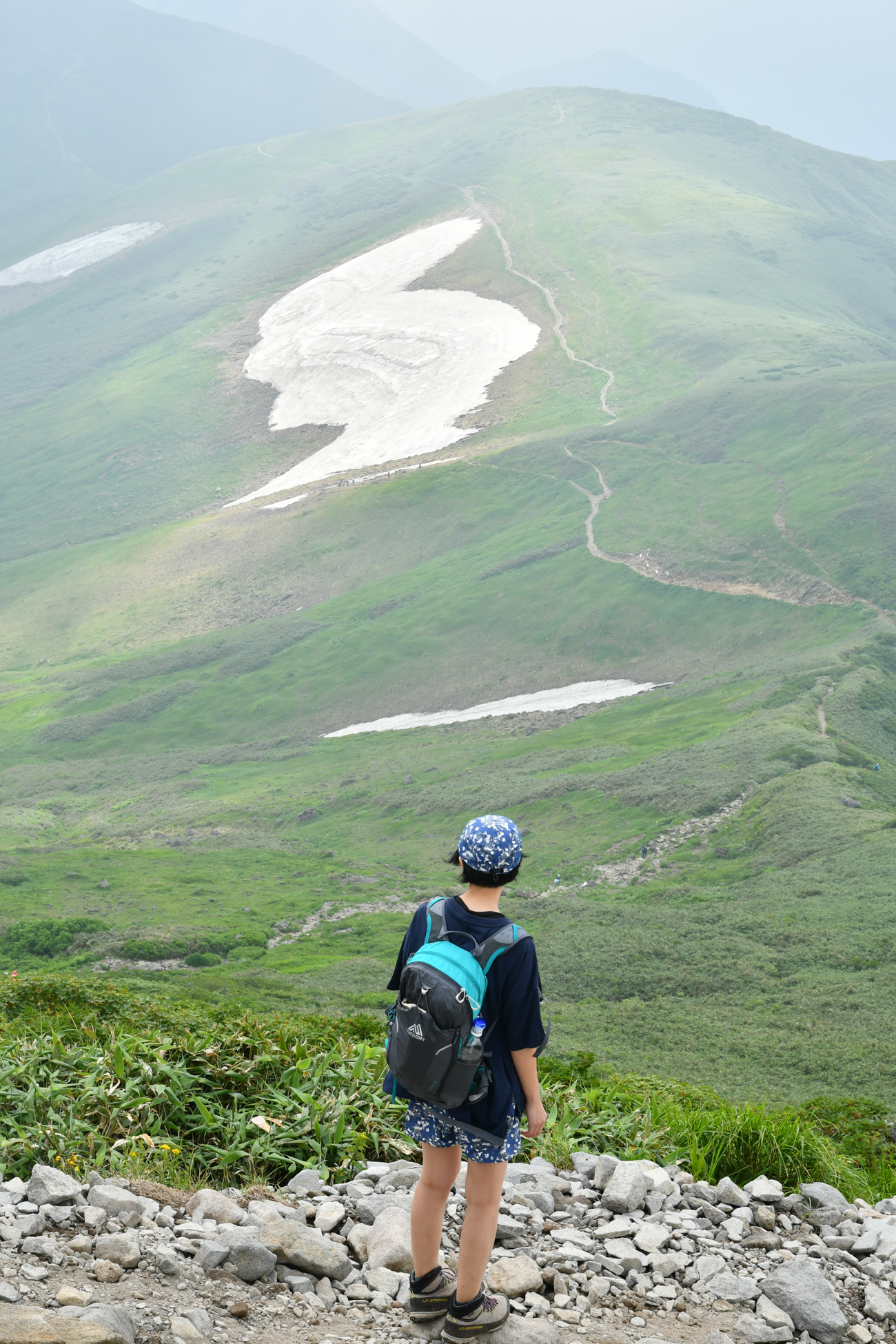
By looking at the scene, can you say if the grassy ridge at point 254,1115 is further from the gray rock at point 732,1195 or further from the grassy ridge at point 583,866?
the grassy ridge at point 583,866

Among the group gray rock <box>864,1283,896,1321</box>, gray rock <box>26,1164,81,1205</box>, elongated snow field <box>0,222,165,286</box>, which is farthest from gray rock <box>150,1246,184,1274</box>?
elongated snow field <box>0,222,165,286</box>

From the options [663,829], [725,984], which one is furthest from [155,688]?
[725,984]

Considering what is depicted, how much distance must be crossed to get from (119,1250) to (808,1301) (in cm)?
420

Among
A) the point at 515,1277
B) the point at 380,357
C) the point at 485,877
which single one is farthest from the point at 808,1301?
the point at 380,357

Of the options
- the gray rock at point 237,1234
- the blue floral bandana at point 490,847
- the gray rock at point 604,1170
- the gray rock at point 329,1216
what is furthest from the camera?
the gray rock at point 604,1170

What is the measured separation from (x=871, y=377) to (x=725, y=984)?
70.9 metres

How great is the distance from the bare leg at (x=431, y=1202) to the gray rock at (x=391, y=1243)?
48 cm

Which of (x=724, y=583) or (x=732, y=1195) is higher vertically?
(x=732, y=1195)

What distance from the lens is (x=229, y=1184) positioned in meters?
7.33

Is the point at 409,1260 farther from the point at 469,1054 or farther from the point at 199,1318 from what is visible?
the point at 469,1054

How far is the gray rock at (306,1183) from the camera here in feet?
23.5

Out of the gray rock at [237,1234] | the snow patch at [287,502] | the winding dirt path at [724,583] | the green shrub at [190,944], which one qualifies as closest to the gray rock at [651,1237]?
the gray rock at [237,1234]

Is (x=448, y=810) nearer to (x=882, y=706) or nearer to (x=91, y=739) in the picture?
(x=882, y=706)

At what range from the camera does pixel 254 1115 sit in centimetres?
787
